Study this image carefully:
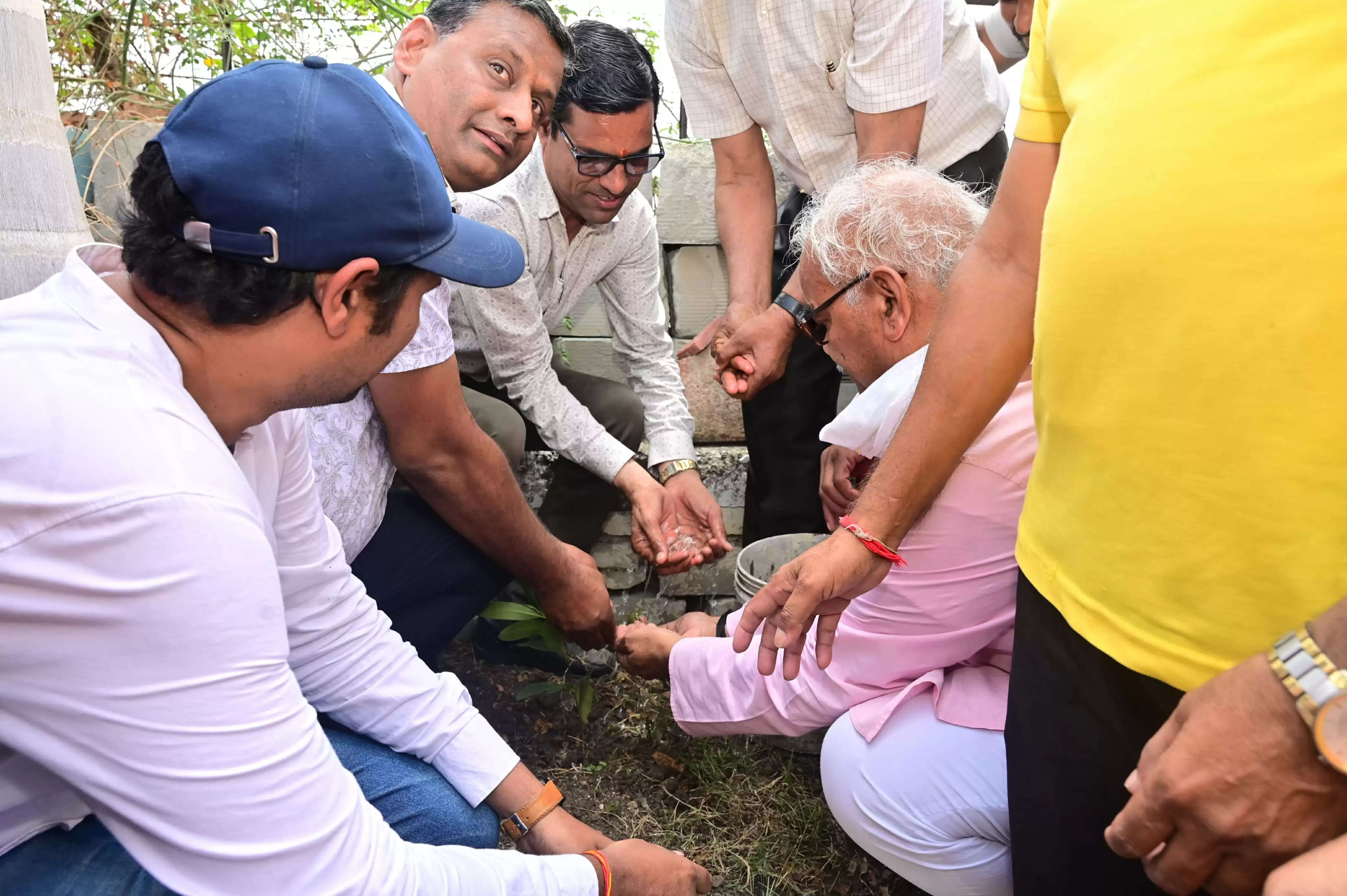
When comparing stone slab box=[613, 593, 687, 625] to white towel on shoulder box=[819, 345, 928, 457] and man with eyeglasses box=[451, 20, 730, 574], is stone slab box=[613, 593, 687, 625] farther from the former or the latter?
white towel on shoulder box=[819, 345, 928, 457]

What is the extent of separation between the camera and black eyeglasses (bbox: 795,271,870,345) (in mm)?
2179

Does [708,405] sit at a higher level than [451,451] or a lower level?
lower

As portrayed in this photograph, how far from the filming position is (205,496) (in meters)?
1.10

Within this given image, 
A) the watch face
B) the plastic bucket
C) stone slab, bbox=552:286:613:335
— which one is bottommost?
the plastic bucket

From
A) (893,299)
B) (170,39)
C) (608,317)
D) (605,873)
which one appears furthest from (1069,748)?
(170,39)

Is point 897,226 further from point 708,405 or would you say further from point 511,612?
point 708,405

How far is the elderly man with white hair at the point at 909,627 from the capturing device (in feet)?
6.16

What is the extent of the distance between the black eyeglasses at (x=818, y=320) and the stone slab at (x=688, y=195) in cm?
137

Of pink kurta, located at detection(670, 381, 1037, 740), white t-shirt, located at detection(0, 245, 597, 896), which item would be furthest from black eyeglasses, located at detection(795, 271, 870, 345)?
white t-shirt, located at detection(0, 245, 597, 896)

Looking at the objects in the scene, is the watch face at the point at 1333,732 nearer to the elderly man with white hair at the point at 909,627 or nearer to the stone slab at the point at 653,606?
the elderly man with white hair at the point at 909,627

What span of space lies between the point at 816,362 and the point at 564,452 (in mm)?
872

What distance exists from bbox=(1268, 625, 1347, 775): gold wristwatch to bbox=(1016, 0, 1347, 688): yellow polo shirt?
209mm

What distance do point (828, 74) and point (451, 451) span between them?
163 cm

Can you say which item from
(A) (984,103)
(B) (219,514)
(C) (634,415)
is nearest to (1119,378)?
(B) (219,514)
